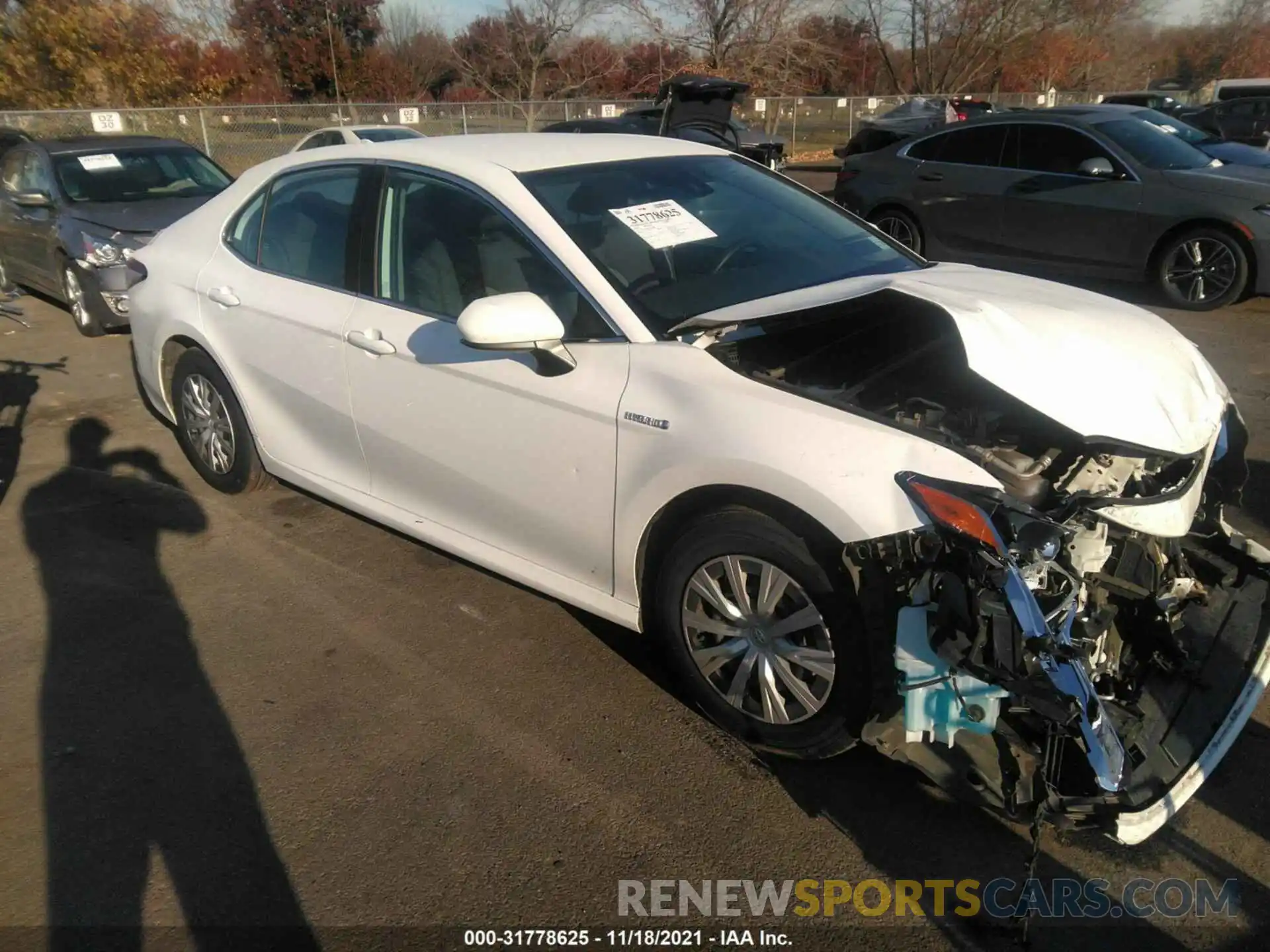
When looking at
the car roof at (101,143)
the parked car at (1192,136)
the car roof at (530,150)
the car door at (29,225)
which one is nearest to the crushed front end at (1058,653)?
the car roof at (530,150)

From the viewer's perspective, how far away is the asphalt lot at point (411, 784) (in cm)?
250

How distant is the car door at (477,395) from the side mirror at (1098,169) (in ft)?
22.3

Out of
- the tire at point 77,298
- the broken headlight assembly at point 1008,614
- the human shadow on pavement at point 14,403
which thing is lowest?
the human shadow on pavement at point 14,403

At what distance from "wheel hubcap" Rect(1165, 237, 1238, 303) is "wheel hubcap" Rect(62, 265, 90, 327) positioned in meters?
9.07

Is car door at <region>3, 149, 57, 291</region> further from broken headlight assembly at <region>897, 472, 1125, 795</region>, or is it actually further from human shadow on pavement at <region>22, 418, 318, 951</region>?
broken headlight assembly at <region>897, 472, 1125, 795</region>

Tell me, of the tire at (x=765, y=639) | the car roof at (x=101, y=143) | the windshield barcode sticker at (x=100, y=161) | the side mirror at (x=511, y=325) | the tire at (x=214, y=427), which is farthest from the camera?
the car roof at (x=101, y=143)

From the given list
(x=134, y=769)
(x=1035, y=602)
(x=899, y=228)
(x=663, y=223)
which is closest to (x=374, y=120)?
(x=899, y=228)

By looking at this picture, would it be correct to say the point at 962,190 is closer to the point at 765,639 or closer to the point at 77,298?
the point at 765,639

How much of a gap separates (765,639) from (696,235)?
154 centimetres

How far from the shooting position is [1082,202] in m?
8.40

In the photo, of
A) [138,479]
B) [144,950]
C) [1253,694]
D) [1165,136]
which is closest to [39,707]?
[144,950]

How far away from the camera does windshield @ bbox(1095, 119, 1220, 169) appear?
8219 millimetres

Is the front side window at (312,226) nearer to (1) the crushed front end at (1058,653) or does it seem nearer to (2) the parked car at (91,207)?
(1) the crushed front end at (1058,653)

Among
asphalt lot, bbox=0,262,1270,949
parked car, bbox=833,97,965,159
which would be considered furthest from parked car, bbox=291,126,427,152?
asphalt lot, bbox=0,262,1270,949
